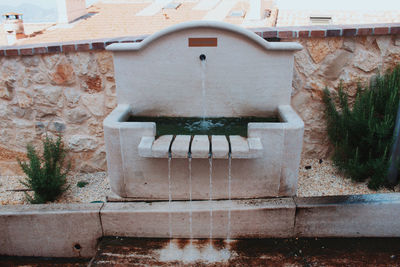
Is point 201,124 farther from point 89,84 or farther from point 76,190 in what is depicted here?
point 76,190

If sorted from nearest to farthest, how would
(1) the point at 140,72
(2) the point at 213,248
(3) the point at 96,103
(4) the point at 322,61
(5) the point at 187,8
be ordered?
1. (2) the point at 213,248
2. (1) the point at 140,72
3. (4) the point at 322,61
4. (3) the point at 96,103
5. (5) the point at 187,8

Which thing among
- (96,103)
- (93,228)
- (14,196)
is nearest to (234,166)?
(93,228)

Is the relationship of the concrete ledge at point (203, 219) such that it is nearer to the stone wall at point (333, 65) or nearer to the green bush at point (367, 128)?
the green bush at point (367, 128)

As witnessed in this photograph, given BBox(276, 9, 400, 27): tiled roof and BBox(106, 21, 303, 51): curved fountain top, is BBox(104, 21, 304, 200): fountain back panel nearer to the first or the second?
BBox(106, 21, 303, 51): curved fountain top

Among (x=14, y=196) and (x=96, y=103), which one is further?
(x=96, y=103)

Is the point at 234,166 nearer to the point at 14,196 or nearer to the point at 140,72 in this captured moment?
the point at 140,72

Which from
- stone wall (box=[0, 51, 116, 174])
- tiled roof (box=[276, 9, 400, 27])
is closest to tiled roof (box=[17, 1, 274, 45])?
tiled roof (box=[276, 9, 400, 27])

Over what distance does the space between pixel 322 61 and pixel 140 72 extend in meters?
1.90

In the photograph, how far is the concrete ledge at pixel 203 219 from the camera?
2.74 metres

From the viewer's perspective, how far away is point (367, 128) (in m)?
3.14

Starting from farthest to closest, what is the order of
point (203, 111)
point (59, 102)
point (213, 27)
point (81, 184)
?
1. point (59, 102)
2. point (81, 184)
3. point (203, 111)
4. point (213, 27)

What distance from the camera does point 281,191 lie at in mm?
2863

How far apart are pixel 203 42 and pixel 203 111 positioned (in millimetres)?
695

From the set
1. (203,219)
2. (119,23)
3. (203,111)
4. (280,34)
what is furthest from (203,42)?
(119,23)
